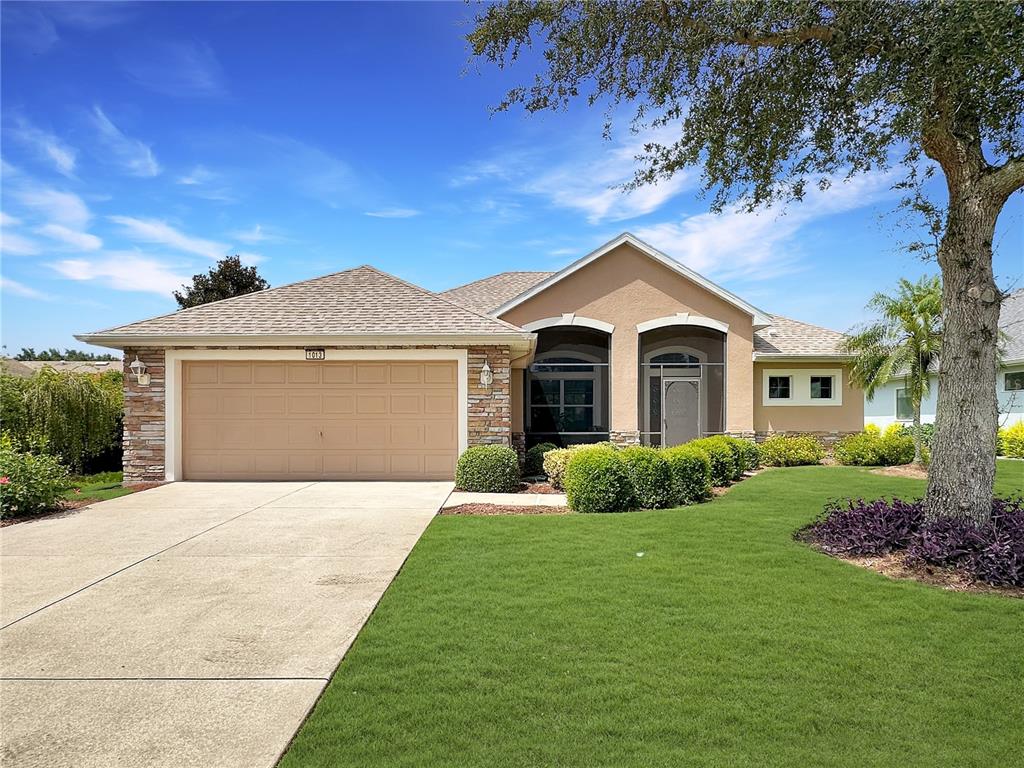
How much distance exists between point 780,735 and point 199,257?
2724cm

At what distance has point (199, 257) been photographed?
2511 centimetres

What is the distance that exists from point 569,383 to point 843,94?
1092cm

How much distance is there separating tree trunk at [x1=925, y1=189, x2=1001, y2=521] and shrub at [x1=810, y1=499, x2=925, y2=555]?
36 centimetres

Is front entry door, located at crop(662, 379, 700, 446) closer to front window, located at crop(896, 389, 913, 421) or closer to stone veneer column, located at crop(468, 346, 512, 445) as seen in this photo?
stone veneer column, located at crop(468, 346, 512, 445)

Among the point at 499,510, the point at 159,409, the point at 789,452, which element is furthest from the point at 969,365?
the point at 159,409

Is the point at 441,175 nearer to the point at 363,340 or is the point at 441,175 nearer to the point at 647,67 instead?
the point at 363,340

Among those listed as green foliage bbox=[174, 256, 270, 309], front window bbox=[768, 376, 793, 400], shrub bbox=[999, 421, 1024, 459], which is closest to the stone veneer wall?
front window bbox=[768, 376, 793, 400]

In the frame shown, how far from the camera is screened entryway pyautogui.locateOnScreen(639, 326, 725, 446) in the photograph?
1723 cm

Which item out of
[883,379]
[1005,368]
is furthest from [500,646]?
[1005,368]

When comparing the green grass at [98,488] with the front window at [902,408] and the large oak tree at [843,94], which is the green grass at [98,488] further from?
the front window at [902,408]

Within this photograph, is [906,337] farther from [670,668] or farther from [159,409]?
[159,409]

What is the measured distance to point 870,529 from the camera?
670 centimetres

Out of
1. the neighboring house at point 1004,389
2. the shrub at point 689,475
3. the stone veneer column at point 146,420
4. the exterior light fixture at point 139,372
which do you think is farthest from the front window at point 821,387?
the exterior light fixture at point 139,372

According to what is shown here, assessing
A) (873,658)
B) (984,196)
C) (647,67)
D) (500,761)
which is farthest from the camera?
(647,67)
